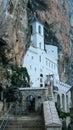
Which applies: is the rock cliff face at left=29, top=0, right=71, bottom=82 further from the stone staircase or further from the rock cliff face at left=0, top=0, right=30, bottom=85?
the stone staircase

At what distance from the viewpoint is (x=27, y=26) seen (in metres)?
34.6

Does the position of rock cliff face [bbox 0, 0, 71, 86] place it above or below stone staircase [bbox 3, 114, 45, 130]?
above

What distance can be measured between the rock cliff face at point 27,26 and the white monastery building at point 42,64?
148 centimetres

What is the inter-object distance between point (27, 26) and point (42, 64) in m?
21.2

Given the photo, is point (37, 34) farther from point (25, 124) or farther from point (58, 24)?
point (25, 124)

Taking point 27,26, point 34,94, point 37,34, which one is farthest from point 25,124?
point 37,34

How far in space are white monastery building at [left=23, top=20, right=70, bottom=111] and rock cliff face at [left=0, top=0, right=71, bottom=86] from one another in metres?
1.48

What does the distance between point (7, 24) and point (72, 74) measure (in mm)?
40523

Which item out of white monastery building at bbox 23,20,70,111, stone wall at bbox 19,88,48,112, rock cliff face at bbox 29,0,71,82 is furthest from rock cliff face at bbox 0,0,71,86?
stone wall at bbox 19,88,48,112

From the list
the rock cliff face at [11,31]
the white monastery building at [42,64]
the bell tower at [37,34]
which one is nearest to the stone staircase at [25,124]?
the rock cliff face at [11,31]

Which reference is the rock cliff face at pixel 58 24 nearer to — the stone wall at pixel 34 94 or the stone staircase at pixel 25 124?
the stone wall at pixel 34 94

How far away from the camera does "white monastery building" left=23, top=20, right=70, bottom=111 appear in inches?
1975

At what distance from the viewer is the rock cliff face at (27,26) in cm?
2658

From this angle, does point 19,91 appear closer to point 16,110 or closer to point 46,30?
point 16,110
